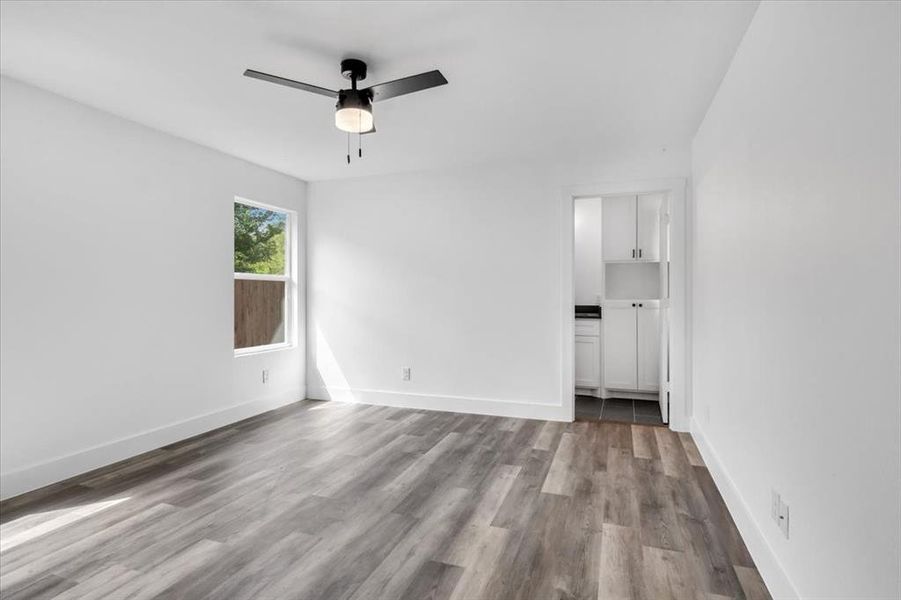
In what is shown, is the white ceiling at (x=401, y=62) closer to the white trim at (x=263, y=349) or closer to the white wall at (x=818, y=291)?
the white wall at (x=818, y=291)

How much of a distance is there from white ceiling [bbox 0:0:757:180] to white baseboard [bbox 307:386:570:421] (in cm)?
245

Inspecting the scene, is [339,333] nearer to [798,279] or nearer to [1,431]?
[1,431]

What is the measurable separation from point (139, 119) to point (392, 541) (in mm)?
3365

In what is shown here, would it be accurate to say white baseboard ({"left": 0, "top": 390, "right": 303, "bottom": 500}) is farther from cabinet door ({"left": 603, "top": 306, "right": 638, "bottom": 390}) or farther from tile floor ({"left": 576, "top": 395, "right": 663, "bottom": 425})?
cabinet door ({"left": 603, "top": 306, "right": 638, "bottom": 390})

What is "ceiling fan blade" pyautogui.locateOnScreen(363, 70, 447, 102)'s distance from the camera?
7.55 feet

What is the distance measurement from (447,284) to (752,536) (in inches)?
128

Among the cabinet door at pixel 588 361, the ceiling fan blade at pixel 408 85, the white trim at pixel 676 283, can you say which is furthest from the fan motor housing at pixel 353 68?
the cabinet door at pixel 588 361

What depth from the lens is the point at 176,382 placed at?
384 centimetres

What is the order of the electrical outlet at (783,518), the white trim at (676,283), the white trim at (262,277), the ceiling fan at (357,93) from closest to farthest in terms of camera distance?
→ the electrical outlet at (783,518) < the ceiling fan at (357,93) < the white trim at (676,283) < the white trim at (262,277)

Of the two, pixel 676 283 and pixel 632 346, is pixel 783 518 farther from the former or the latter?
pixel 632 346

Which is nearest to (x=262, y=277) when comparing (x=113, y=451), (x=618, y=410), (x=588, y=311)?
(x=113, y=451)

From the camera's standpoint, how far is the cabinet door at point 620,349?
550 centimetres

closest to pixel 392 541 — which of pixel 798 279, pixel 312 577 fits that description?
pixel 312 577

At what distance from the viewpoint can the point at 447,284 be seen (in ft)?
15.8
